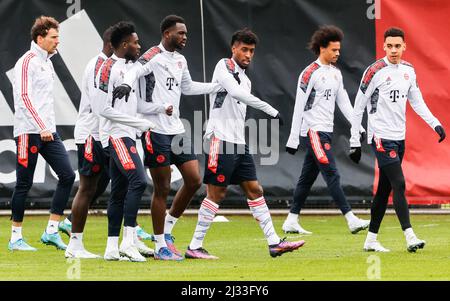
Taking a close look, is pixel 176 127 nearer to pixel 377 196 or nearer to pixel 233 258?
pixel 233 258

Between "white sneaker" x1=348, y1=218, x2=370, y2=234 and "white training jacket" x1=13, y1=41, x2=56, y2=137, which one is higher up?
"white training jacket" x1=13, y1=41, x2=56, y2=137

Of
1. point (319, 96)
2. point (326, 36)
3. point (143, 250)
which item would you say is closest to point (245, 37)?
point (143, 250)

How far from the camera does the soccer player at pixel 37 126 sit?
40.9ft

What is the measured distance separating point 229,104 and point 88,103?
1945 millimetres

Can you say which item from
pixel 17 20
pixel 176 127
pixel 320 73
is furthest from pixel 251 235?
pixel 17 20

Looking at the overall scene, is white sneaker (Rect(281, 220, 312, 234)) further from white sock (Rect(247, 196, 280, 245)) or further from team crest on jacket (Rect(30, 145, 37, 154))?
team crest on jacket (Rect(30, 145, 37, 154))

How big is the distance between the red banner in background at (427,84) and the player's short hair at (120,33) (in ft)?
21.5

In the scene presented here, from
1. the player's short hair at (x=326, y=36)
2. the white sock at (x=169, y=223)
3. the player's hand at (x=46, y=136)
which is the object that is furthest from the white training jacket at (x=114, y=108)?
the player's short hair at (x=326, y=36)

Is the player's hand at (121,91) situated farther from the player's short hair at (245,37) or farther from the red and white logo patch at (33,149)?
the red and white logo patch at (33,149)

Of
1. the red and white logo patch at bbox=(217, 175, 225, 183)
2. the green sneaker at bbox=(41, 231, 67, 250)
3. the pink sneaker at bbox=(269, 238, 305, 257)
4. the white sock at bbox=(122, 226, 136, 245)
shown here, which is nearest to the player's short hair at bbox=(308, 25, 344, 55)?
the red and white logo patch at bbox=(217, 175, 225, 183)

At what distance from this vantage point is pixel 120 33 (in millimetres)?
10906

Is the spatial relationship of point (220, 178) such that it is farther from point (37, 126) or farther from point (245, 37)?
point (37, 126)

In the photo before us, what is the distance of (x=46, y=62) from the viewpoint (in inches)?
Result: 500

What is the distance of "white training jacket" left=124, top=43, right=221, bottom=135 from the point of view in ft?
36.7
